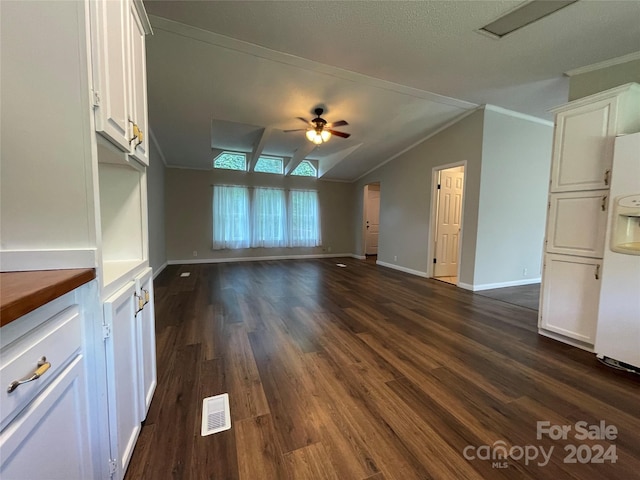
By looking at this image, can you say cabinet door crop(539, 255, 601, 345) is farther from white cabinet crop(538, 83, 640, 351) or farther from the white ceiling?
the white ceiling

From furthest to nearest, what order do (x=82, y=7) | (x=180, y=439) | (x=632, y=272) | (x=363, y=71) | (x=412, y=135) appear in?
(x=412, y=135) → (x=363, y=71) → (x=632, y=272) → (x=180, y=439) → (x=82, y=7)

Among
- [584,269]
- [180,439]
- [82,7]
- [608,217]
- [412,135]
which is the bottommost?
[180,439]

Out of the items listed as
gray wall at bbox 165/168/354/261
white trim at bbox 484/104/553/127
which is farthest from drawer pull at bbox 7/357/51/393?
gray wall at bbox 165/168/354/261

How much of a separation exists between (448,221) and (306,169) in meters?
4.07

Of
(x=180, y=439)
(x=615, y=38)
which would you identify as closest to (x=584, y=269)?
(x=615, y=38)

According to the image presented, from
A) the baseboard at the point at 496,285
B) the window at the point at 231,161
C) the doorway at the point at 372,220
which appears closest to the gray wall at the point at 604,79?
the baseboard at the point at 496,285

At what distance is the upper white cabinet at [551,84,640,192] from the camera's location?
2121 mm

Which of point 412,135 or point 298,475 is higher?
point 412,135

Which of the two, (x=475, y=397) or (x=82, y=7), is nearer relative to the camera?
→ (x=82, y=7)

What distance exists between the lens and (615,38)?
2355 millimetres

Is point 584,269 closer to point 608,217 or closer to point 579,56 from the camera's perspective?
point 608,217

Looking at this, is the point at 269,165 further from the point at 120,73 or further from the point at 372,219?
the point at 120,73

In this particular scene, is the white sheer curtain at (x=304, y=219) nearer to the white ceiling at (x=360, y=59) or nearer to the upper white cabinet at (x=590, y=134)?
the white ceiling at (x=360, y=59)

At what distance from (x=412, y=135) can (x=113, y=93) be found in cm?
505
